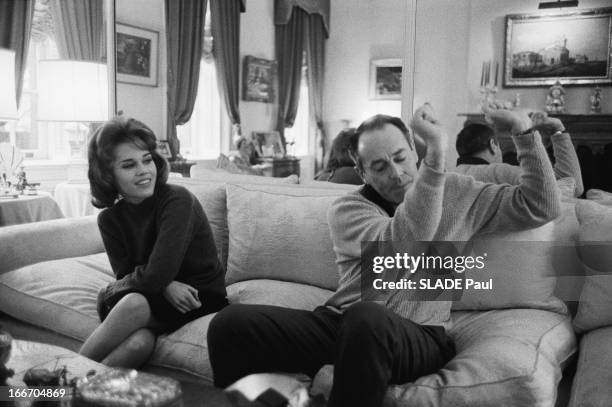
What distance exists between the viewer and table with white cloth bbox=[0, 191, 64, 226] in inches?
111

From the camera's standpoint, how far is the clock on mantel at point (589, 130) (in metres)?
5.29

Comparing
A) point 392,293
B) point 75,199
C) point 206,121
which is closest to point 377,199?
point 392,293

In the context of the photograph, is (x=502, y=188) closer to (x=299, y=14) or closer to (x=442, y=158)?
(x=442, y=158)

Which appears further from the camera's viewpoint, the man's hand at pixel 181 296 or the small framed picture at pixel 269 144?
the small framed picture at pixel 269 144

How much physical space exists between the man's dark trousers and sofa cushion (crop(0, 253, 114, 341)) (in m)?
0.68

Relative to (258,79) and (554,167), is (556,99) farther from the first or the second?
(554,167)

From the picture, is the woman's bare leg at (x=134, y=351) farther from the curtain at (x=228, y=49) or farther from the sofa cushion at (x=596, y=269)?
the curtain at (x=228, y=49)

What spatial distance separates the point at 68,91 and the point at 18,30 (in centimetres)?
87

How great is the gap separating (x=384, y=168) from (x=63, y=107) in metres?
2.36

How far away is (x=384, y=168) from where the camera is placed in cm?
158

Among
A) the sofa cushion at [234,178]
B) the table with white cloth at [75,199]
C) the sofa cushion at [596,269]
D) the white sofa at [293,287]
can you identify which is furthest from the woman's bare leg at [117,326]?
the table with white cloth at [75,199]

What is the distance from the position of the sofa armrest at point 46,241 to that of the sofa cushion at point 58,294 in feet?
0.18

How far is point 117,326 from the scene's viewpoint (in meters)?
1.64

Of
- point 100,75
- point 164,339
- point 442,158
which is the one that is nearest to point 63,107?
point 100,75
